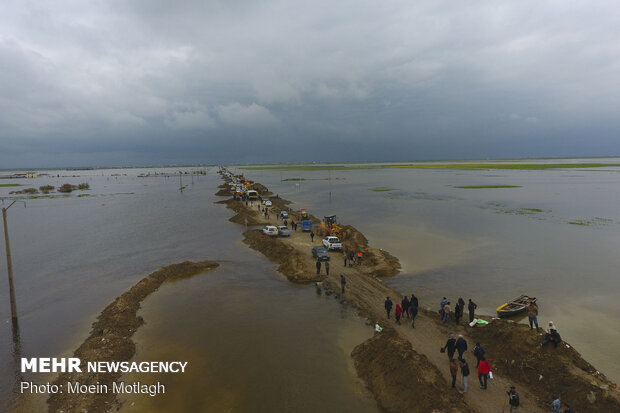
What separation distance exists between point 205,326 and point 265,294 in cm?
607

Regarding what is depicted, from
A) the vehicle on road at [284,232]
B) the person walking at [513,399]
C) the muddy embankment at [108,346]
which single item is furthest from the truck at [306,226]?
the person walking at [513,399]

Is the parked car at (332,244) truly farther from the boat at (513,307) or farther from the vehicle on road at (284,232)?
the boat at (513,307)

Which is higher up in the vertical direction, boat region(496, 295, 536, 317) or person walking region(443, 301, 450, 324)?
person walking region(443, 301, 450, 324)

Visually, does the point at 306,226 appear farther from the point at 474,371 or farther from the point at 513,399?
the point at 513,399

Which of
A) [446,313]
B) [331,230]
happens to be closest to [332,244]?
[331,230]

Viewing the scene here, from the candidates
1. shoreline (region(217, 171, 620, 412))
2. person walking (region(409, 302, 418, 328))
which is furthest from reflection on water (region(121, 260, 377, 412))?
person walking (region(409, 302, 418, 328))

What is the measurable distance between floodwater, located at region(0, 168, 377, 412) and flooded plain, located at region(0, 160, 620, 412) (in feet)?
0.30

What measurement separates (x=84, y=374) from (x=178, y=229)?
128ft

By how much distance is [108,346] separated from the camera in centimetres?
1759

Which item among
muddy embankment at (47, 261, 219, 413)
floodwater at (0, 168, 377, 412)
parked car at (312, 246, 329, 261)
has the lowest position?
floodwater at (0, 168, 377, 412)

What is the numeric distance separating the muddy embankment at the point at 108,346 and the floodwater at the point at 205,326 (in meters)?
0.73

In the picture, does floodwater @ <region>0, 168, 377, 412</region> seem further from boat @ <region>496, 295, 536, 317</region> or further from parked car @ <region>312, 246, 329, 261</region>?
boat @ <region>496, 295, 536, 317</region>

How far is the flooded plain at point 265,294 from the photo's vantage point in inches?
596

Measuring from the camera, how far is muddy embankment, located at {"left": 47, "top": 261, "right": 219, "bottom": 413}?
13.5m
